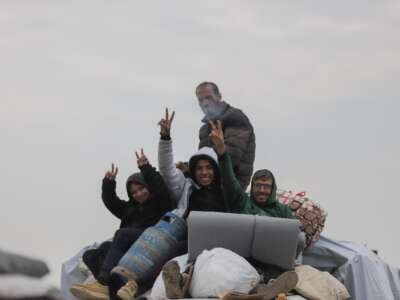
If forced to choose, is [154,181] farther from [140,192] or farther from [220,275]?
[220,275]

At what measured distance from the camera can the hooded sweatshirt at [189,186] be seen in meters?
5.96

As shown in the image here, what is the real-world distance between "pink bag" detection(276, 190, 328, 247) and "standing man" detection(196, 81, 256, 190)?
0.45m

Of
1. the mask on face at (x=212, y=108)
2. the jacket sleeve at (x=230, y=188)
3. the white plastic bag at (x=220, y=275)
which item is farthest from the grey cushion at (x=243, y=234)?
the mask on face at (x=212, y=108)

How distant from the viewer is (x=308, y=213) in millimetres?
6449

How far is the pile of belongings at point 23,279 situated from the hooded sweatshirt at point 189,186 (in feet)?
16.5

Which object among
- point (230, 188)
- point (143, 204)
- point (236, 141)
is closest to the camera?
point (230, 188)

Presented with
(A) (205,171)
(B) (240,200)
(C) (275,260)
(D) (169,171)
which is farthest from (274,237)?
(D) (169,171)

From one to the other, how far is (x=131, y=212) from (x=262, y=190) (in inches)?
46.0

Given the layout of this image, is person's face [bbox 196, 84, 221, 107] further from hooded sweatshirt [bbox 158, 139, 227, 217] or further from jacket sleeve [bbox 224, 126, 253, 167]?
hooded sweatshirt [bbox 158, 139, 227, 217]

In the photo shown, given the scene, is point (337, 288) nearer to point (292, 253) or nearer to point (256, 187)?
point (292, 253)

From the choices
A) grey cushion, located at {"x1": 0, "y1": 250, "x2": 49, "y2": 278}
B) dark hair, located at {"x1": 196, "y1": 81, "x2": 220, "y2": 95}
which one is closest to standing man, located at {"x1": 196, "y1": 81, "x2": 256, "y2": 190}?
dark hair, located at {"x1": 196, "y1": 81, "x2": 220, "y2": 95}

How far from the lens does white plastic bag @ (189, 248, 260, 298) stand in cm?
480

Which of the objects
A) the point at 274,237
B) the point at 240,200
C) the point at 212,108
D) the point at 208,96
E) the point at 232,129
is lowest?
the point at 274,237

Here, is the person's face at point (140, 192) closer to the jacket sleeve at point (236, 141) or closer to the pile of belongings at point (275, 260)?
the jacket sleeve at point (236, 141)
